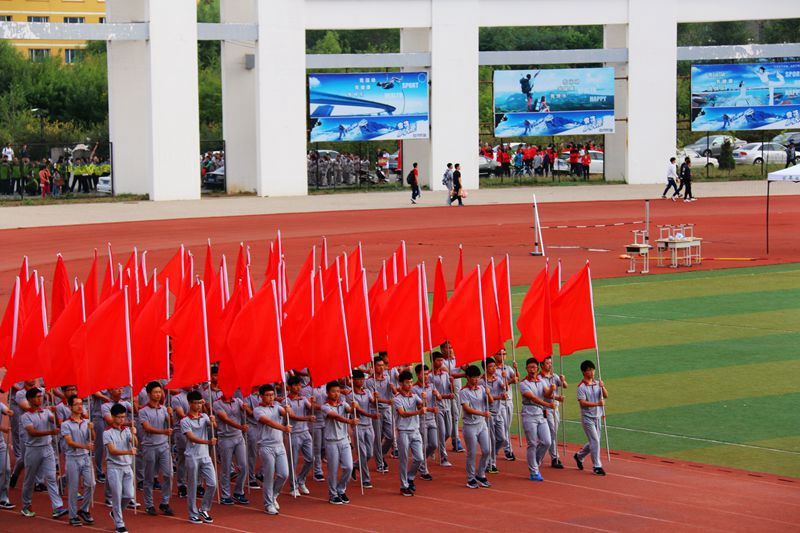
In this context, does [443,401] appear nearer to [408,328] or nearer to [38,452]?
[408,328]

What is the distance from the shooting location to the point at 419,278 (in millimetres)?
15609

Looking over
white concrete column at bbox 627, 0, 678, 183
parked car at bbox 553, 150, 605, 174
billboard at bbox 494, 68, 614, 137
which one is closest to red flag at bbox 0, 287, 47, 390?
billboard at bbox 494, 68, 614, 137

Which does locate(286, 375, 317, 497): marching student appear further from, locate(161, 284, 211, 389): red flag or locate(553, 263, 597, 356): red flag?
locate(553, 263, 597, 356): red flag

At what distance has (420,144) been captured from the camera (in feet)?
170

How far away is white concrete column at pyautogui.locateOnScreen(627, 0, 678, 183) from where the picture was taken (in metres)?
51.6

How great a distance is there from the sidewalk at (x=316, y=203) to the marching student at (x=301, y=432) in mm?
26597

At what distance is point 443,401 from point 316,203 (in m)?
31.5

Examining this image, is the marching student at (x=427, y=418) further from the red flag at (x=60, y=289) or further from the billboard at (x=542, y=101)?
the billboard at (x=542, y=101)

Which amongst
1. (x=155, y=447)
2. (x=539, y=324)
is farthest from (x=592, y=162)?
(x=155, y=447)

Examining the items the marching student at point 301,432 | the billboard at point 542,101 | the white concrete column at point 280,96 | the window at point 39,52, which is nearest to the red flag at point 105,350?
the marching student at point 301,432

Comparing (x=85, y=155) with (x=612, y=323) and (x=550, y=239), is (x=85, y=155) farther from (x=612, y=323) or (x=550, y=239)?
(x=612, y=323)

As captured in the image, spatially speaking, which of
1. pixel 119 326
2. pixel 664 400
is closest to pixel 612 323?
pixel 664 400

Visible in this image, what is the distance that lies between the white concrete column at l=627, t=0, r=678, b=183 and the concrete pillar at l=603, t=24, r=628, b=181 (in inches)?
15.0

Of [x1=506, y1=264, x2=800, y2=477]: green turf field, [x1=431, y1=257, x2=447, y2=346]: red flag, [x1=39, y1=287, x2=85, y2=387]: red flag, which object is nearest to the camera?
[x1=39, y1=287, x2=85, y2=387]: red flag
